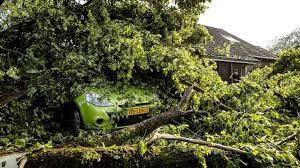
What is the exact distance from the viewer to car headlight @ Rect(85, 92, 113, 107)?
16.3 ft

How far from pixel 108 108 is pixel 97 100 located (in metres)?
0.22

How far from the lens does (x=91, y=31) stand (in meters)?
5.76

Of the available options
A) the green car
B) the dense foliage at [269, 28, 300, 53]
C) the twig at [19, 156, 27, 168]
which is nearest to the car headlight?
the green car

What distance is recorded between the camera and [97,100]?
4992 mm

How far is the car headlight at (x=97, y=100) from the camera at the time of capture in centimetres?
497

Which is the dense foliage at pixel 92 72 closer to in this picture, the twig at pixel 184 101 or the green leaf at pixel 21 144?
the twig at pixel 184 101

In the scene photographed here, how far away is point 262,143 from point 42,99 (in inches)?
143

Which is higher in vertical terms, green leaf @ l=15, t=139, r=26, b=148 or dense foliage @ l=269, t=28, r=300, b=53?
green leaf @ l=15, t=139, r=26, b=148

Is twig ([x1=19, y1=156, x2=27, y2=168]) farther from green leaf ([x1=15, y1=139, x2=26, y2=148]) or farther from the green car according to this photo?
the green car

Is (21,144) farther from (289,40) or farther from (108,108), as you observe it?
(289,40)

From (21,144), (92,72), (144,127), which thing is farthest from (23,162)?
(92,72)

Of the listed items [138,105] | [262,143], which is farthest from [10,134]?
[262,143]

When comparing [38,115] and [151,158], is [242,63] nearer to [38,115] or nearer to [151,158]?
[38,115]

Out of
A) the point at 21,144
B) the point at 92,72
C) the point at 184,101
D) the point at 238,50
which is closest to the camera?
the point at 21,144
